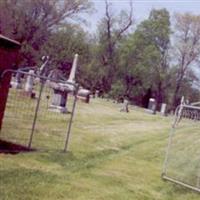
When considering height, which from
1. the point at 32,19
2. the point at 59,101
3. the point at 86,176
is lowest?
the point at 86,176

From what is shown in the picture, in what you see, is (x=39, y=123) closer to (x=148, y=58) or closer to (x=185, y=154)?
(x=185, y=154)

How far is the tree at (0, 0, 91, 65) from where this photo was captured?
180 feet

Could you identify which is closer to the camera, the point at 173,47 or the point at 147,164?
the point at 147,164

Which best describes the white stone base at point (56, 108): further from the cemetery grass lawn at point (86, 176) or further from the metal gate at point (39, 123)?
the cemetery grass lawn at point (86, 176)

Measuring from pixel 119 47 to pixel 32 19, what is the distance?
35.3 ft

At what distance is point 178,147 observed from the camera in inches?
666

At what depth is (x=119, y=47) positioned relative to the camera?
61.3 metres

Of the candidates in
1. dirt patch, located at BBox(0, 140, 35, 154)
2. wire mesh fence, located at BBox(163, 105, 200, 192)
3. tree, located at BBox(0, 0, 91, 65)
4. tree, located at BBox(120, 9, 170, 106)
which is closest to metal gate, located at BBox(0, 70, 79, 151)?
dirt patch, located at BBox(0, 140, 35, 154)

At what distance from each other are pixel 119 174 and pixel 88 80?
49.1m

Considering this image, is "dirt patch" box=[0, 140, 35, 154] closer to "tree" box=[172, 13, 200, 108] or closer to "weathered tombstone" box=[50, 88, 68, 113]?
"weathered tombstone" box=[50, 88, 68, 113]

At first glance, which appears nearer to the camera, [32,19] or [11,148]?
[11,148]

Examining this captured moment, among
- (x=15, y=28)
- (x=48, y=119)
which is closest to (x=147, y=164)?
(x=48, y=119)

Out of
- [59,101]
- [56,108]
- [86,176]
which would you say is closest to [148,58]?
[59,101]

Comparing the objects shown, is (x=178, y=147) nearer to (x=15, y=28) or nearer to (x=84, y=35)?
(x=15, y=28)
